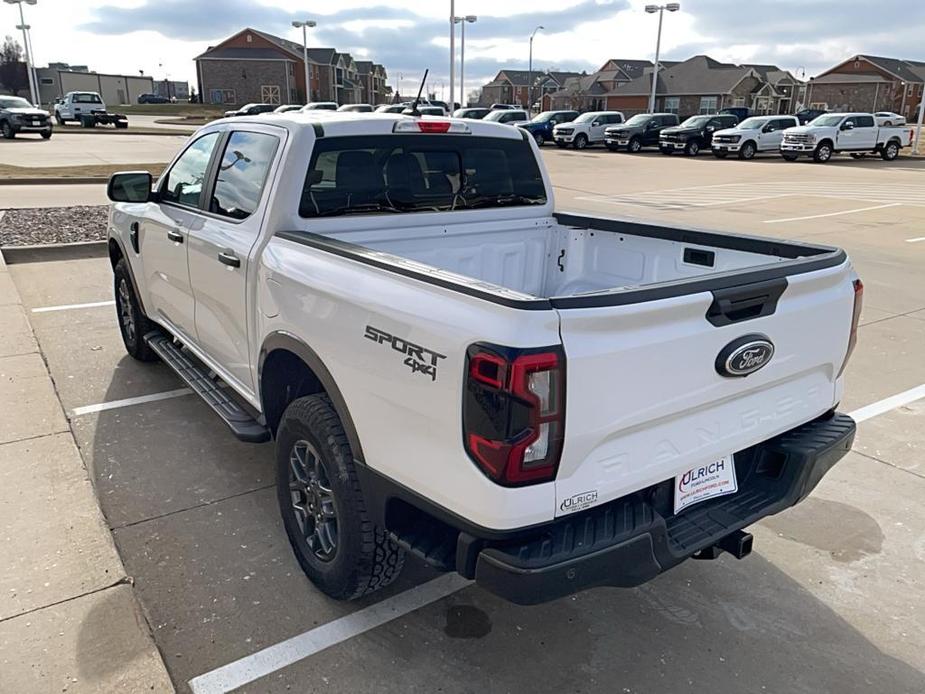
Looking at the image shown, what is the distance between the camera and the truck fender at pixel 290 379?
8.86 feet

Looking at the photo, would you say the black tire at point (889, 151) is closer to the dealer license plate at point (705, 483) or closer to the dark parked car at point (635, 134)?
the dark parked car at point (635, 134)

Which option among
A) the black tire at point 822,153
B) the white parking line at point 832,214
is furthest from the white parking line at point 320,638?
the black tire at point 822,153

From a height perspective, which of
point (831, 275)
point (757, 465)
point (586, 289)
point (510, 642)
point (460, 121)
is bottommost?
point (510, 642)

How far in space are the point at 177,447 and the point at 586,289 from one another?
2.61 metres

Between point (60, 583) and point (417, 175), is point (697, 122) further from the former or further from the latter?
point (60, 583)

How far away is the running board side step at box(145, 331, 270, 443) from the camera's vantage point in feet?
11.7

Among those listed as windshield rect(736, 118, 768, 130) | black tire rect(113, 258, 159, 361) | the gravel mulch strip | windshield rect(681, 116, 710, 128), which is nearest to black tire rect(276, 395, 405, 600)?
black tire rect(113, 258, 159, 361)

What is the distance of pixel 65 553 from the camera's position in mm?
3287

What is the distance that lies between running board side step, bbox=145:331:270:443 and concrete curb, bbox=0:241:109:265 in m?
4.88

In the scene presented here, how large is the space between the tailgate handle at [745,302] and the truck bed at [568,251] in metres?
0.10

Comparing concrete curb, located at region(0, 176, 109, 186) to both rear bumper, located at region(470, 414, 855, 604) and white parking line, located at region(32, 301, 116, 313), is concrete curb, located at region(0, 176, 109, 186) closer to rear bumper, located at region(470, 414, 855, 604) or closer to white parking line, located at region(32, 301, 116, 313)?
white parking line, located at region(32, 301, 116, 313)

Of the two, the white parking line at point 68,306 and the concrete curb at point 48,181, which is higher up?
the concrete curb at point 48,181

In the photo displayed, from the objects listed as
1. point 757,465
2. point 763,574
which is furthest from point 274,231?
point 763,574

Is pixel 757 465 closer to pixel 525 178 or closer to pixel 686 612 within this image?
pixel 686 612
